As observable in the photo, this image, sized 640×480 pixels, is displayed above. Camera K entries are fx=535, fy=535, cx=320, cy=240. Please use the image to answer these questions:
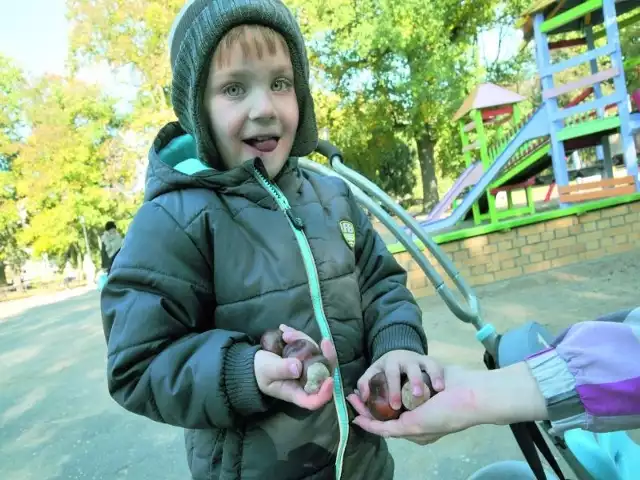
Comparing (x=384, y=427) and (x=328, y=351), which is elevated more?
(x=328, y=351)

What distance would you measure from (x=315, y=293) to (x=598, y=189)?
6.50 m

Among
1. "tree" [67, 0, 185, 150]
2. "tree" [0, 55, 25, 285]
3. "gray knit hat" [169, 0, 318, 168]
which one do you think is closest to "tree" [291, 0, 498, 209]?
"tree" [67, 0, 185, 150]

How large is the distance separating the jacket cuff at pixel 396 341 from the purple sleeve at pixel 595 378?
359mm

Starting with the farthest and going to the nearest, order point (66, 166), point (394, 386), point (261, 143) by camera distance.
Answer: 1. point (66, 166)
2. point (261, 143)
3. point (394, 386)

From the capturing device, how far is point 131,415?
342 centimetres

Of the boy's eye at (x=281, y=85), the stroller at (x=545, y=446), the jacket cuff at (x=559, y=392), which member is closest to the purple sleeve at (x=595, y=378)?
the jacket cuff at (x=559, y=392)

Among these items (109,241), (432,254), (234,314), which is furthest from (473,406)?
(109,241)

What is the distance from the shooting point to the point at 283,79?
1207mm

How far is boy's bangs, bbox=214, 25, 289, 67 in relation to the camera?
1140 mm

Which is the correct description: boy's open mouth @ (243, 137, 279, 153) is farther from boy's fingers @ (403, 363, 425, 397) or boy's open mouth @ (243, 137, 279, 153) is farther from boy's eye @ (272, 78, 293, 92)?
boy's fingers @ (403, 363, 425, 397)

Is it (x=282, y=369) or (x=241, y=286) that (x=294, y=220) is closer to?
(x=241, y=286)

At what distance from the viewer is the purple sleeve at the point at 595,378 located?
750mm

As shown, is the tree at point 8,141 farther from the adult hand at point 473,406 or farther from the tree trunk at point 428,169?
the adult hand at point 473,406

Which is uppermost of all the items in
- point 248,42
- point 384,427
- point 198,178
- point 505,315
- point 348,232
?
point 248,42
